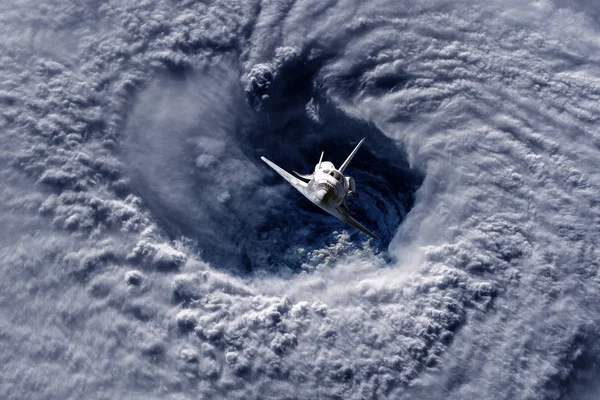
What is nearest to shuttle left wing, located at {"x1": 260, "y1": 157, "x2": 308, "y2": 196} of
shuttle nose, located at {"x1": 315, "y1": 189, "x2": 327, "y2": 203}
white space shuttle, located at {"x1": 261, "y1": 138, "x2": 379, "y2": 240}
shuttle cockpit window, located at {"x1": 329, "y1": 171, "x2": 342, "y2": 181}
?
white space shuttle, located at {"x1": 261, "y1": 138, "x2": 379, "y2": 240}

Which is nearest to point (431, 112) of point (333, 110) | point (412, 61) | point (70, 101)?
point (412, 61)

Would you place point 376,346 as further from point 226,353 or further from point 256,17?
point 256,17

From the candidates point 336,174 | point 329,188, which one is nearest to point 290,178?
point 336,174

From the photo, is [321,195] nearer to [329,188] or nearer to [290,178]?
[329,188]

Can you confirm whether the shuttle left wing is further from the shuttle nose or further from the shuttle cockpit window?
the shuttle cockpit window

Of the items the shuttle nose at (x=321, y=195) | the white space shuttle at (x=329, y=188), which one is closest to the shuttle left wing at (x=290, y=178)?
the white space shuttle at (x=329, y=188)

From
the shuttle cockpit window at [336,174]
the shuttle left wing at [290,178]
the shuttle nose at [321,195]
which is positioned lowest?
the shuttle left wing at [290,178]

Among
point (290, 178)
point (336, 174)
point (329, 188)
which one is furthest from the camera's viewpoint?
point (290, 178)

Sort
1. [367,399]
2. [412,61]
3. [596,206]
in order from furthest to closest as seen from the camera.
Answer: [412,61], [596,206], [367,399]

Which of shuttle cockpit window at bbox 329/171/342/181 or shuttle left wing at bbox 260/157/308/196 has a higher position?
shuttle cockpit window at bbox 329/171/342/181

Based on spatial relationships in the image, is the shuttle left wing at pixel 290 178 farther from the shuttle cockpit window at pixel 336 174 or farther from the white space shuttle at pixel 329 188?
the shuttle cockpit window at pixel 336 174

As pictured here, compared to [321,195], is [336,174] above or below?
above
